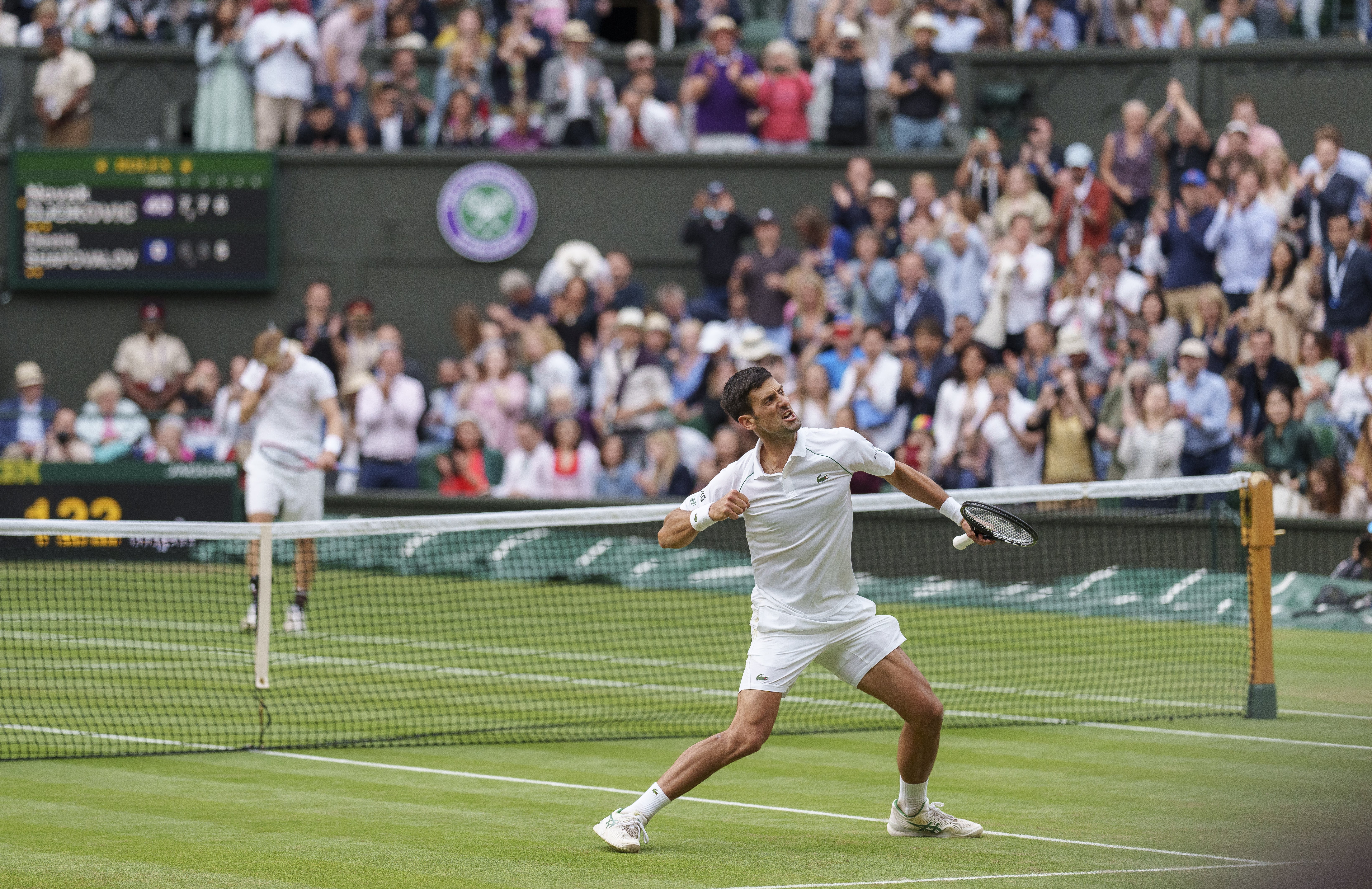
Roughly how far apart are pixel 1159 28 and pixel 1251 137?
383 cm

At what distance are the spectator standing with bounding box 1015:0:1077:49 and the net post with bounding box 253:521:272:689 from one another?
1582 cm

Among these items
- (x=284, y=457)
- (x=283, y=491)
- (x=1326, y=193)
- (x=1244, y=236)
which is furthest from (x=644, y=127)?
(x=283, y=491)

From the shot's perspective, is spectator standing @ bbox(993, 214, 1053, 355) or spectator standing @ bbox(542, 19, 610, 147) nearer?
spectator standing @ bbox(993, 214, 1053, 355)

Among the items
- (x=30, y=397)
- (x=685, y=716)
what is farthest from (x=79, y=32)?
(x=685, y=716)

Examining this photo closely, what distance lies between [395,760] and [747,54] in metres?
14.9

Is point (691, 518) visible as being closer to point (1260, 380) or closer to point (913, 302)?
point (1260, 380)

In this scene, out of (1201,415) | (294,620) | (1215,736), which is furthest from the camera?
(1201,415)

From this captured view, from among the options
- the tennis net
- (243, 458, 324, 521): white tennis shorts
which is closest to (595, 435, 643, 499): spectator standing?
the tennis net

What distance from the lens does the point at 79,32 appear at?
25.5m

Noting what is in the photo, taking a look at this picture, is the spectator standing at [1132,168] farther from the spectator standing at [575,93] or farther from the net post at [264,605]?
the net post at [264,605]

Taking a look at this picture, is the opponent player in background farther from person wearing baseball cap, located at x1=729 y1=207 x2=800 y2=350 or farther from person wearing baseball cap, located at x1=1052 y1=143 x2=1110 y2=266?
person wearing baseball cap, located at x1=1052 y1=143 x2=1110 y2=266

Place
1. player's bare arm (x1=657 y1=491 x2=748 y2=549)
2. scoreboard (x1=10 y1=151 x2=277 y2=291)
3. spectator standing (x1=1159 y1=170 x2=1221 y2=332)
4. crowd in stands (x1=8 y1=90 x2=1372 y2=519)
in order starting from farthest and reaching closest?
1. scoreboard (x1=10 y1=151 x2=277 y2=291)
2. spectator standing (x1=1159 y1=170 x2=1221 y2=332)
3. crowd in stands (x1=8 y1=90 x2=1372 y2=519)
4. player's bare arm (x1=657 y1=491 x2=748 y2=549)

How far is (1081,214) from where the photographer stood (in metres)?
20.8

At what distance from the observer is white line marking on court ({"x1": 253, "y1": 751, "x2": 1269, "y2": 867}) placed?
7820 mm
